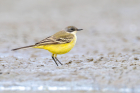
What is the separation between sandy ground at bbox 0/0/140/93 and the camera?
6.48m

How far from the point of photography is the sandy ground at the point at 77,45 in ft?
21.3

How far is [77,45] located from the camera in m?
12.0

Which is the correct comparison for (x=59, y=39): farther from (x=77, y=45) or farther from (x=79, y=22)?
(x=79, y=22)

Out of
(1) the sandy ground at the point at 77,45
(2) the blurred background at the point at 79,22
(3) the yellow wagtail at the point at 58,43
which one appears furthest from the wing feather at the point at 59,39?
(2) the blurred background at the point at 79,22

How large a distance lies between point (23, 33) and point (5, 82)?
24.9 ft

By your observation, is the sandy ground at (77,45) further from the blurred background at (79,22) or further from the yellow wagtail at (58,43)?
the yellow wagtail at (58,43)

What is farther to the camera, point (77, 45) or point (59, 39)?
point (77, 45)

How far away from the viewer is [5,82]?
258 inches

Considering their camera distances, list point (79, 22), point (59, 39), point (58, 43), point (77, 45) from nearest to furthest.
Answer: point (58, 43)
point (59, 39)
point (77, 45)
point (79, 22)

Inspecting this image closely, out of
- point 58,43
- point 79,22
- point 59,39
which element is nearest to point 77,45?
point 59,39

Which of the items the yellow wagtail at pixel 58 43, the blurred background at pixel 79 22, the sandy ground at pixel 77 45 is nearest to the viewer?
the sandy ground at pixel 77 45

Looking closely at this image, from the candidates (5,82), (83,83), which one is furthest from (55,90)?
(5,82)

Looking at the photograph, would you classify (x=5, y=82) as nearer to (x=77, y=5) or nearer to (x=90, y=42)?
(x=90, y=42)

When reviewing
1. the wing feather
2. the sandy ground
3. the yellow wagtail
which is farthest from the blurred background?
the yellow wagtail
